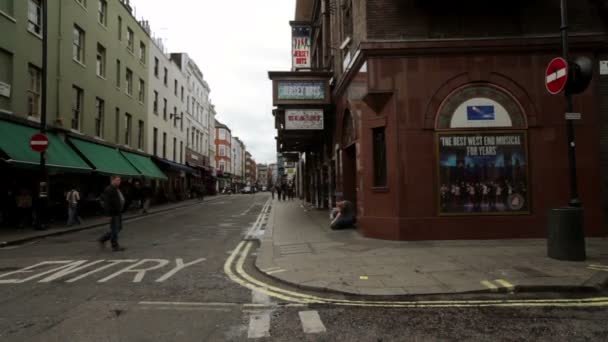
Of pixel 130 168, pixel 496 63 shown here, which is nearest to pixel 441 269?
pixel 496 63

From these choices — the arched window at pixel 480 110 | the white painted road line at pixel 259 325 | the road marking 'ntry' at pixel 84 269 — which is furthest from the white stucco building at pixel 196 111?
the white painted road line at pixel 259 325

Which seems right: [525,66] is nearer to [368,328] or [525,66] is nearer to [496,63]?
[496,63]

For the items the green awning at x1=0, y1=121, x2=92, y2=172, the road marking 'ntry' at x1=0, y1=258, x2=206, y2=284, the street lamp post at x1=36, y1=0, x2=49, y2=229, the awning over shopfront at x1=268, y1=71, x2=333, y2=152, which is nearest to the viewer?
the road marking 'ntry' at x1=0, y1=258, x2=206, y2=284

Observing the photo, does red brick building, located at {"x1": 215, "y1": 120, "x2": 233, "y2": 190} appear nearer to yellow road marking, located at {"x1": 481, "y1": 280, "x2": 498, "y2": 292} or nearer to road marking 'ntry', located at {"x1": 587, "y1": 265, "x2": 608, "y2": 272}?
road marking 'ntry', located at {"x1": 587, "y1": 265, "x2": 608, "y2": 272}

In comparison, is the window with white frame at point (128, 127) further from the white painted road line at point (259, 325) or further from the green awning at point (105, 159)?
the white painted road line at point (259, 325)

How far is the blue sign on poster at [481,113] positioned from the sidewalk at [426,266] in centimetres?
313

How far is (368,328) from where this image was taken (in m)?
4.30

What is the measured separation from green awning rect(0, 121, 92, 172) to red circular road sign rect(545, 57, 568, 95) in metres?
15.7

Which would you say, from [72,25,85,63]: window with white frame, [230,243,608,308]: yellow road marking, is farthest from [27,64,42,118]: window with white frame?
[230,243,608,308]: yellow road marking

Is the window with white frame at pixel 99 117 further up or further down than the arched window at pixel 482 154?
further up

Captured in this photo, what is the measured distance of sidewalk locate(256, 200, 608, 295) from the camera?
18.7 feet

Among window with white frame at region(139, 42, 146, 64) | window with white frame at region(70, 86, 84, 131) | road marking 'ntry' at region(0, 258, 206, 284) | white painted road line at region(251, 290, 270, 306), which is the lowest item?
white painted road line at region(251, 290, 270, 306)

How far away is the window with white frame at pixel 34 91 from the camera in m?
16.7

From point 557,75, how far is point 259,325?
23.1ft
